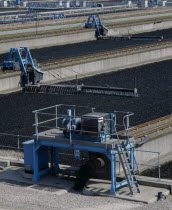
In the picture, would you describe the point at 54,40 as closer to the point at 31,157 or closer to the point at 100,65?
the point at 100,65

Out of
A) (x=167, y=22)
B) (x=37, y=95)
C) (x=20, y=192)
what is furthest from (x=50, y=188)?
(x=167, y=22)

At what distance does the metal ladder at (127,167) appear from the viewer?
13.6 metres

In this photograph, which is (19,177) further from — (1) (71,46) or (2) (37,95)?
(1) (71,46)

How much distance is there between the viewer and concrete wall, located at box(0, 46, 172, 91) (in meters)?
30.0

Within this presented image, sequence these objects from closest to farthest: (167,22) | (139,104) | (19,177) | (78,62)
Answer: (19,177), (139,104), (78,62), (167,22)

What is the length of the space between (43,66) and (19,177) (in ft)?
57.6

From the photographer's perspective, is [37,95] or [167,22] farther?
[167,22]

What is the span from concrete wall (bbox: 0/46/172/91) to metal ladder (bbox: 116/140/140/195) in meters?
16.0

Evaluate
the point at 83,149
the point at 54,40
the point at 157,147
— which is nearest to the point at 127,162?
the point at 83,149

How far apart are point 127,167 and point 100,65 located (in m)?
20.8

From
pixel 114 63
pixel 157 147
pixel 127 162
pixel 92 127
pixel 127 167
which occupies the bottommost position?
pixel 157 147

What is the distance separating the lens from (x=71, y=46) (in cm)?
4303

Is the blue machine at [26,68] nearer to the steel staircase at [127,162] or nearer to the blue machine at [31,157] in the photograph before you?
the blue machine at [31,157]

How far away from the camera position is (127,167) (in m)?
13.7
